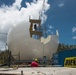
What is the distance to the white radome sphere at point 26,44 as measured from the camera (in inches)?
2906

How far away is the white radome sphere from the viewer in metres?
73.8

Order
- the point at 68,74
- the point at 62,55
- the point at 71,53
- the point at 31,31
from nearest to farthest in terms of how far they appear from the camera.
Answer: the point at 68,74, the point at 71,53, the point at 62,55, the point at 31,31

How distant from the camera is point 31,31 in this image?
73.6m

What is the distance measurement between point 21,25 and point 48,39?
8.82 meters

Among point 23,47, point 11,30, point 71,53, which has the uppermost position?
point 11,30

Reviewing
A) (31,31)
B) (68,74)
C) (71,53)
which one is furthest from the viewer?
(31,31)

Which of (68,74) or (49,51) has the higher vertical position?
(49,51)

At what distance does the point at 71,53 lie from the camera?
34625 millimetres

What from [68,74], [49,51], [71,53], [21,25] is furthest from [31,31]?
[68,74]

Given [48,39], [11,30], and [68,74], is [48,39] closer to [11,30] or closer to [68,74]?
[11,30]

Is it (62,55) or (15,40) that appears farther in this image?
(15,40)

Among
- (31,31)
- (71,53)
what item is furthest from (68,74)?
(31,31)

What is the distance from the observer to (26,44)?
244ft

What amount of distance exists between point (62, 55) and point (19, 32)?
1455 inches
